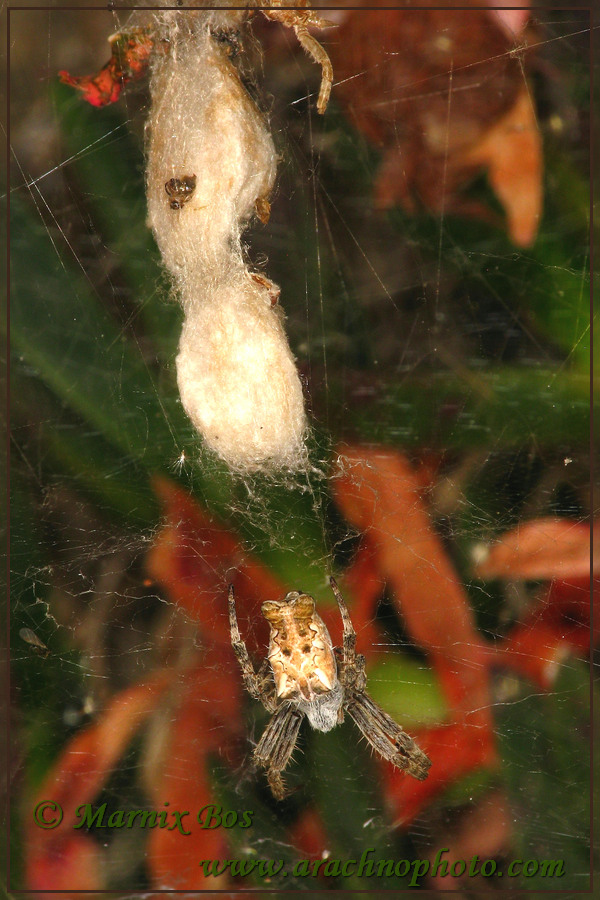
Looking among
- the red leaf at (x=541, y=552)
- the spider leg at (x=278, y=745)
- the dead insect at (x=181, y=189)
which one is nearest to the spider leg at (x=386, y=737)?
the spider leg at (x=278, y=745)

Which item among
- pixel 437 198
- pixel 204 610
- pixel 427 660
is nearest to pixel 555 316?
pixel 437 198

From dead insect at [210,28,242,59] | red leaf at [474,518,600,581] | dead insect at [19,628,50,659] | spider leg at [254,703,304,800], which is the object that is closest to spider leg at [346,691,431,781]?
spider leg at [254,703,304,800]

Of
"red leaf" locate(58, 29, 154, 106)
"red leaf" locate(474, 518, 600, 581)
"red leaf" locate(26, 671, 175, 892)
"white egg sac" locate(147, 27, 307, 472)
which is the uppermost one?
"red leaf" locate(58, 29, 154, 106)

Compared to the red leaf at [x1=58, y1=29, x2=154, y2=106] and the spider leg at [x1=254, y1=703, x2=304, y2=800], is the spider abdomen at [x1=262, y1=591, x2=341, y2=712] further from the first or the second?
the red leaf at [x1=58, y1=29, x2=154, y2=106]

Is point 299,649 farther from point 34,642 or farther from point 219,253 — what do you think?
point 219,253

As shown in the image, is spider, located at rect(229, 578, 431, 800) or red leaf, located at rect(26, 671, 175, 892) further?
red leaf, located at rect(26, 671, 175, 892)

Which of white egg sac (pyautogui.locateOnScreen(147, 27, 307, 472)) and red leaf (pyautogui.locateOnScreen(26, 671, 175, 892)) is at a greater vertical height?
white egg sac (pyautogui.locateOnScreen(147, 27, 307, 472))
